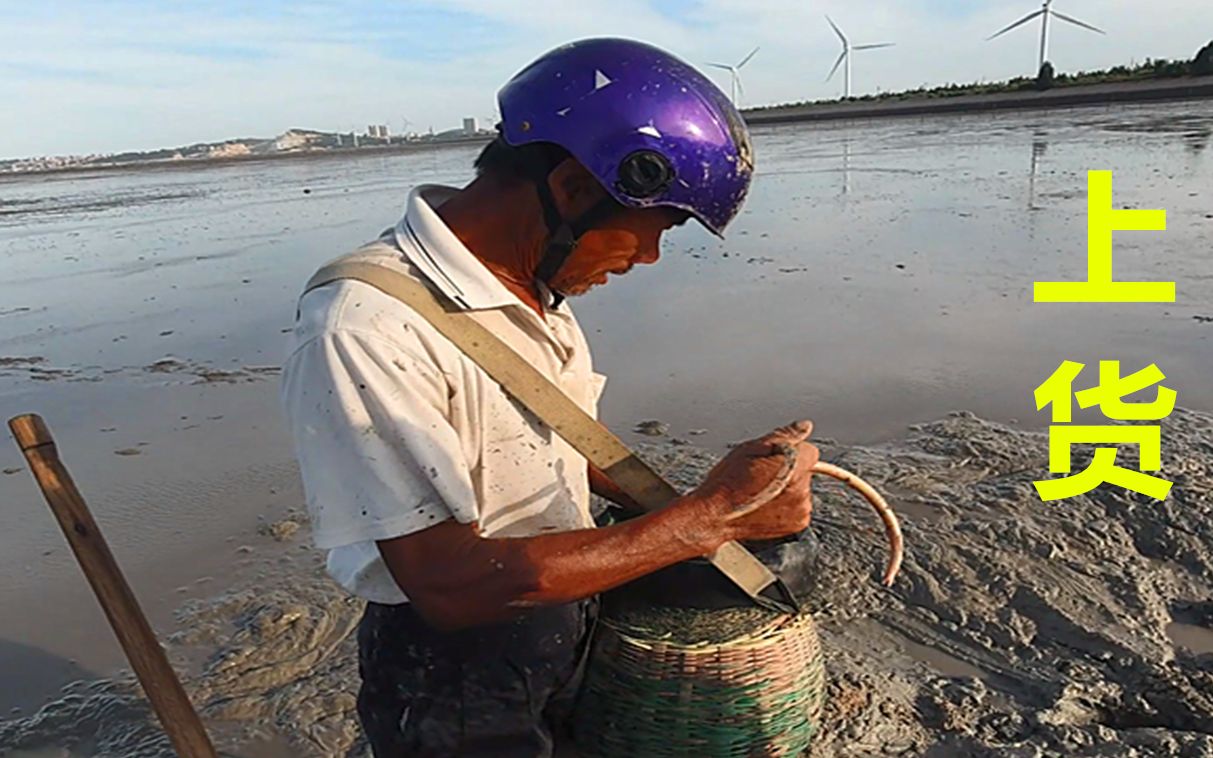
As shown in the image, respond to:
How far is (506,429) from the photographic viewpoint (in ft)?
5.70

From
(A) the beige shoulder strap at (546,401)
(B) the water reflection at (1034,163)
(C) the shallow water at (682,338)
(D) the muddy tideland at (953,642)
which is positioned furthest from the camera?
(B) the water reflection at (1034,163)

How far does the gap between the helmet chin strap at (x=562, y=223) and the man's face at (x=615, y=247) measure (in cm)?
1

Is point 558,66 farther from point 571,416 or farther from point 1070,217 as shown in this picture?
point 1070,217

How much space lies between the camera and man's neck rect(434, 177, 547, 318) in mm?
1780

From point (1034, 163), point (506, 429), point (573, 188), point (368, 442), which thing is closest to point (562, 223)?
point (573, 188)

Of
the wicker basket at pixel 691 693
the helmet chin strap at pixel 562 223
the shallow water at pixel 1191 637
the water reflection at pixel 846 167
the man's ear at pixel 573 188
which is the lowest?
the shallow water at pixel 1191 637

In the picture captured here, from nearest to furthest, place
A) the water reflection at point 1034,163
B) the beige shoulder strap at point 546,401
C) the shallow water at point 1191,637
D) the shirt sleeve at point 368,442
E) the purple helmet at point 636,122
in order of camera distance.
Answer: the shirt sleeve at point 368,442, the beige shoulder strap at point 546,401, the purple helmet at point 636,122, the shallow water at point 1191,637, the water reflection at point 1034,163

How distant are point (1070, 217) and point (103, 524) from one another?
10.1 m

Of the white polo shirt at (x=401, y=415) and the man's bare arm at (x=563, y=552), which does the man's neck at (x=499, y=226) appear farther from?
the man's bare arm at (x=563, y=552)

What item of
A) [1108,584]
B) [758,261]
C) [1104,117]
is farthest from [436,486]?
[1104,117]

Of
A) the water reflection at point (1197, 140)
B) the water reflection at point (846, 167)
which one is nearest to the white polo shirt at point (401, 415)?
the water reflection at point (846, 167)

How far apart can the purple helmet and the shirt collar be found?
0.23m

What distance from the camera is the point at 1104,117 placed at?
27.8 metres

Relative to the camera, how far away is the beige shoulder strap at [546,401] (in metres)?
1.61
